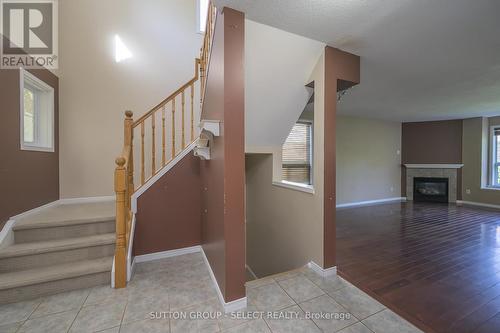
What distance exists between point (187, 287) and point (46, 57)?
374 cm

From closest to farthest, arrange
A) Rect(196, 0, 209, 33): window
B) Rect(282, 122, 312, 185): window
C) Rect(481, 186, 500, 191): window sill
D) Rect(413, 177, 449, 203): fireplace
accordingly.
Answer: Rect(196, 0, 209, 33): window, Rect(282, 122, 312, 185): window, Rect(481, 186, 500, 191): window sill, Rect(413, 177, 449, 203): fireplace

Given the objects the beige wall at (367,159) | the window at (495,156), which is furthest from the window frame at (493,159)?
the beige wall at (367,159)

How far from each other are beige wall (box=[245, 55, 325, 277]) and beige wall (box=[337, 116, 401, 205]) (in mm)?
2815

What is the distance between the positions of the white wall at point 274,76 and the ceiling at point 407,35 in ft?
0.59

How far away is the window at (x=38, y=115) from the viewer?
2654 mm

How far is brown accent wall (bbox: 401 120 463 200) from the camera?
5.99 meters

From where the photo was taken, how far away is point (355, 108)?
4.92 meters

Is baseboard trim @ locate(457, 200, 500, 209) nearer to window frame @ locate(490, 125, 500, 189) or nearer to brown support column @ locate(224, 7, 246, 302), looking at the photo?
window frame @ locate(490, 125, 500, 189)

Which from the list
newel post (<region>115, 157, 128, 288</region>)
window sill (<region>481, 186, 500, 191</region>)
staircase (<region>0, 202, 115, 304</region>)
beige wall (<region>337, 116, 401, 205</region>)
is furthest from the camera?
beige wall (<region>337, 116, 401, 205</region>)

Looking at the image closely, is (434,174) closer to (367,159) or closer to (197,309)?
(367,159)

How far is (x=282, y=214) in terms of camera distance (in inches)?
122

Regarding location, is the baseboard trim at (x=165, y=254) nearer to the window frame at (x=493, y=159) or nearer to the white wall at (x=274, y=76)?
the white wall at (x=274, y=76)

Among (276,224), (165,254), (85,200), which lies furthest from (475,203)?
(85,200)

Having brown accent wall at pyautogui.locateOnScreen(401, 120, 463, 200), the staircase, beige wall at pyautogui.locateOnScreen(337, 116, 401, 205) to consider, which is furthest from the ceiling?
brown accent wall at pyautogui.locateOnScreen(401, 120, 463, 200)
